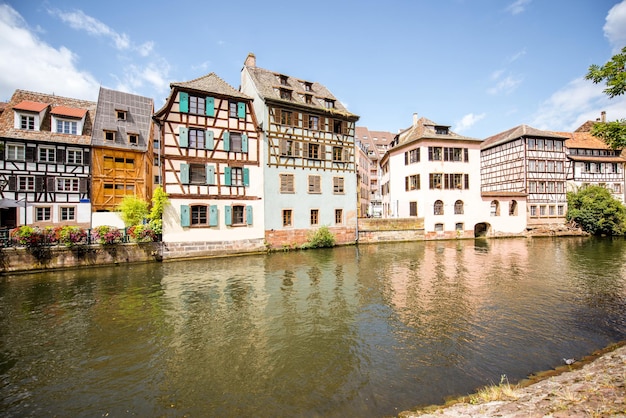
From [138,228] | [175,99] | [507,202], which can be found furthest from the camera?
[507,202]

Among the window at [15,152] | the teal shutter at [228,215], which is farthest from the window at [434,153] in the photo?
the window at [15,152]

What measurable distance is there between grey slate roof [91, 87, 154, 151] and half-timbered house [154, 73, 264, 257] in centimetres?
860

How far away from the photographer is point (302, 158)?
78.5 feet

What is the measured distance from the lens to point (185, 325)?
8672mm

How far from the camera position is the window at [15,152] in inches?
841

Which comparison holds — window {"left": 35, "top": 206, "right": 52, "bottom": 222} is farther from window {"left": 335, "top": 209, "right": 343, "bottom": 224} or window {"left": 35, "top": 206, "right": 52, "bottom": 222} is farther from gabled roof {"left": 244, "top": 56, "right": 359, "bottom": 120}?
window {"left": 335, "top": 209, "right": 343, "bottom": 224}

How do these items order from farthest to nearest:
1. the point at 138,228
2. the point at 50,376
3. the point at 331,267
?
the point at 138,228, the point at 331,267, the point at 50,376

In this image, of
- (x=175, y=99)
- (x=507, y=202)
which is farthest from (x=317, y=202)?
(x=507, y=202)

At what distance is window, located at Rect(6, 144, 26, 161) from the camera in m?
21.4

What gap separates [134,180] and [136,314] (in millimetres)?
19356

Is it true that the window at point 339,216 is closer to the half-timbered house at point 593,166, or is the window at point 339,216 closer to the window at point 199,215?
the window at point 199,215

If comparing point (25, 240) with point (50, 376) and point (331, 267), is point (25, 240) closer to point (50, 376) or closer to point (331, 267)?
point (50, 376)

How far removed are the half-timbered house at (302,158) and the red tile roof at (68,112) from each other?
1348 cm

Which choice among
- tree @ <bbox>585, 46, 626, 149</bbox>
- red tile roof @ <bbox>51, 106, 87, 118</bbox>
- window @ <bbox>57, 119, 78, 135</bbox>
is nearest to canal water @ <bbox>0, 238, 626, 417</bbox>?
tree @ <bbox>585, 46, 626, 149</bbox>
